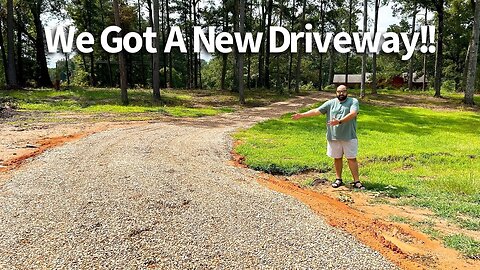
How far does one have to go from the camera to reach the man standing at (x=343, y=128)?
6348mm

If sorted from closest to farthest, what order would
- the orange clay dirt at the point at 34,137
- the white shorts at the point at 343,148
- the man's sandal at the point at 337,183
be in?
the white shorts at the point at 343,148 → the man's sandal at the point at 337,183 → the orange clay dirt at the point at 34,137

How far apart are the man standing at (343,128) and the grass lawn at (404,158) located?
627 millimetres

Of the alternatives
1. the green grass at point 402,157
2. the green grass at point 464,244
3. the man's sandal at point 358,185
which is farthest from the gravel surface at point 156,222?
the green grass at point 402,157

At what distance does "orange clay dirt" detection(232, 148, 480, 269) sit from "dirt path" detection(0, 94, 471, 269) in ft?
0.07

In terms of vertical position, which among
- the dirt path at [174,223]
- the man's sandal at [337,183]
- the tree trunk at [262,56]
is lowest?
the man's sandal at [337,183]

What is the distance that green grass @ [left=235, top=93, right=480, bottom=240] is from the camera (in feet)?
20.0

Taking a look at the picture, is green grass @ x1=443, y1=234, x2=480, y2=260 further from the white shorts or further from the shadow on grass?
the white shorts

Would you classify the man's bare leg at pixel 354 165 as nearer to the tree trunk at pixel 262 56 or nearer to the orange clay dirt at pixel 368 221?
the orange clay dirt at pixel 368 221

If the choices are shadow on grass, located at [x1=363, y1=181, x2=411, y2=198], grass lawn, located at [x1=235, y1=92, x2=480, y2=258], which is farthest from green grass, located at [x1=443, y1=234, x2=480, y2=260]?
shadow on grass, located at [x1=363, y1=181, x2=411, y2=198]

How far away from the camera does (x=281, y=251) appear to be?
152 inches

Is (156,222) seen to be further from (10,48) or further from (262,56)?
(262,56)

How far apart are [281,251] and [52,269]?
2079mm

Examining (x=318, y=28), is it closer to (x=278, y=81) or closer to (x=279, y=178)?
(x=278, y=81)

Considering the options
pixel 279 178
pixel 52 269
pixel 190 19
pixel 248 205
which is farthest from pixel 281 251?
pixel 190 19
